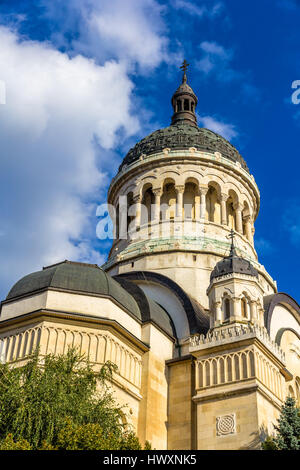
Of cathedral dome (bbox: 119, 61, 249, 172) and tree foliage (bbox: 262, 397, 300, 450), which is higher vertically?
cathedral dome (bbox: 119, 61, 249, 172)

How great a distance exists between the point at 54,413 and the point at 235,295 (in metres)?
10.0

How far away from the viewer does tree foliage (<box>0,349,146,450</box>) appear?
44.0 feet

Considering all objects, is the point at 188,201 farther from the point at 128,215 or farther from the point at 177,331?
the point at 177,331

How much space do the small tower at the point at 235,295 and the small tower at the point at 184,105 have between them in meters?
16.2

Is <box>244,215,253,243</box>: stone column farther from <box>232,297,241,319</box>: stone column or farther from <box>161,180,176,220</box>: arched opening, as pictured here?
<box>232,297,241,319</box>: stone column

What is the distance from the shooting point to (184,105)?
129 ft

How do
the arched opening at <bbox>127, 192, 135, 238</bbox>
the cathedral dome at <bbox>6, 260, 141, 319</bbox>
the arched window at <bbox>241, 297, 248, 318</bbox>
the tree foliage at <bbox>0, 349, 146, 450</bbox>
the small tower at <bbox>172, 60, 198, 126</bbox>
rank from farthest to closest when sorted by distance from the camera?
the small tower at <bbox>172, 60, 198, 126</bbox>
the arched opening at <bbox>127, 192, 135, 238</bbox>
the arched window at <bbox>241, 297, 248, 318</bbox>
the cathedral dome at <bbox>6, 260, 141, 319</bbox>
the tree foliage at <bbox>0, 349, 146, 450</bbox>

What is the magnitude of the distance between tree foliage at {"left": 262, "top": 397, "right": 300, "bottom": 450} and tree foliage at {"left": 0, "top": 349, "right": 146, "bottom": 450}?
4173mm

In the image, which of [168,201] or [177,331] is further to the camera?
[168,201]

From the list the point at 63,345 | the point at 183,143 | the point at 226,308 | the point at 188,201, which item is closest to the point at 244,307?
the point at 226,308

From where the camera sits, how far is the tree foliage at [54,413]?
44.0 feet

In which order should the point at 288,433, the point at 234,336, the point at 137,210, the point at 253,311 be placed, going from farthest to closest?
the point at 137,210, the point at 253,311, the point at 234,336, the point at 288,433

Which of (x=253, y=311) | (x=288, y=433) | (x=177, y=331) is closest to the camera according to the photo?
(x=288, y=433)

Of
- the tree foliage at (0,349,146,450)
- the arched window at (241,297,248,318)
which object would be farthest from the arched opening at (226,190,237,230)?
the tree foliage at (0,349,146,450)
